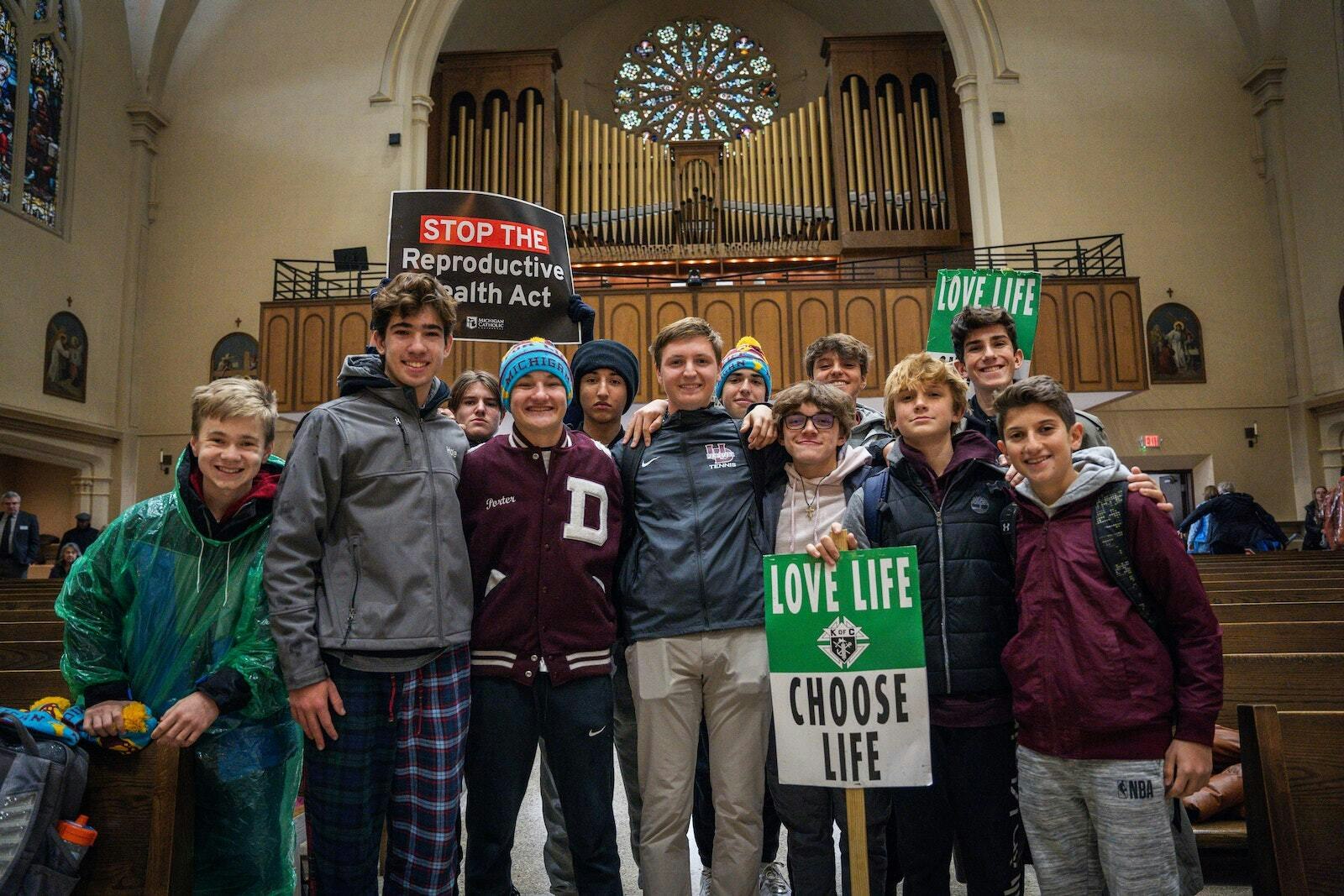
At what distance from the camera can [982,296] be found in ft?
12.3

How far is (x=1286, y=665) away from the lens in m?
2.47

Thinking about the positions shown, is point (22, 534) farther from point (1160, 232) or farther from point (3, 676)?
point (1160, 232)

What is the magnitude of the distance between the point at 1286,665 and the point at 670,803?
1.88 meters

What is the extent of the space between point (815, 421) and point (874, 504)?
10.6 inches

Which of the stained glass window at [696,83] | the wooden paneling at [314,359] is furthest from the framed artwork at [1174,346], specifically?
the wooden paneling at [314,359]

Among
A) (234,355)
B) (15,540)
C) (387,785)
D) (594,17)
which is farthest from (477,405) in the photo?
(594,17)

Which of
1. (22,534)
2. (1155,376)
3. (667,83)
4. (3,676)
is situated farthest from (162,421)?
(1155,376)

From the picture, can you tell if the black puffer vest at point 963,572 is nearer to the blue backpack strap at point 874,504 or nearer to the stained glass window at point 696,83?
the blue backpack strap at point 874,504

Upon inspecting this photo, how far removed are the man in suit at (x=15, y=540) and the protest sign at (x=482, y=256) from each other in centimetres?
792

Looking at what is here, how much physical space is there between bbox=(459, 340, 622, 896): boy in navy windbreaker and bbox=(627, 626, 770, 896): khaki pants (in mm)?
100

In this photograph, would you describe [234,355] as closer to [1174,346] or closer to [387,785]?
[387,785]

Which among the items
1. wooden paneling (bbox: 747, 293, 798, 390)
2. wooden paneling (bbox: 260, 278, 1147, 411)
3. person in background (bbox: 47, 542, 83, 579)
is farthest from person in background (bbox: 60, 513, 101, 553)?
wooden paneling (bbox: 747, 293, 798, 390)

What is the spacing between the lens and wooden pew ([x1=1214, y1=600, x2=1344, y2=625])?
129 inches

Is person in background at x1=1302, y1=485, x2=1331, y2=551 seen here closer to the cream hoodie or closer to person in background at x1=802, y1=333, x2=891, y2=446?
person in background at x1=802, y1=333, x2=891, y2=446
